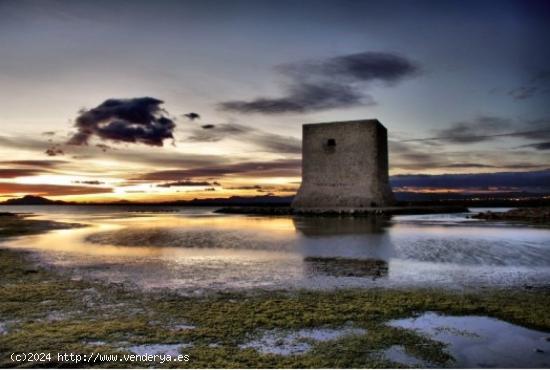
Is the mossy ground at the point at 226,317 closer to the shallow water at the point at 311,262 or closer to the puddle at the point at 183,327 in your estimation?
the puddle at the point at 183,327

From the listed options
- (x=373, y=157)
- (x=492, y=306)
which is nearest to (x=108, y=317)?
(x=492, y=306)

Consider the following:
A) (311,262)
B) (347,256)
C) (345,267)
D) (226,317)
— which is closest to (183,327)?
(226,317)

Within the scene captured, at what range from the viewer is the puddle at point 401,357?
276 centimetres

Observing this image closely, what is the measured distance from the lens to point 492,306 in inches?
165

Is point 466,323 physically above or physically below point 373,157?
below

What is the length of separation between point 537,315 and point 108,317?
3905mm

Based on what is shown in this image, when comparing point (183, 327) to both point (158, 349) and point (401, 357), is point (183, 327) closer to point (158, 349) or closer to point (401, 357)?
point (158, 349)

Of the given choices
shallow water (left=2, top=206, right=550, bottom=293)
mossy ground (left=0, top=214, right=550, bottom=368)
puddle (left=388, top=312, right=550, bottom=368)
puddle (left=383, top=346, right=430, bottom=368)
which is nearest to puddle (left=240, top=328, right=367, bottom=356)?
mossy ground (left=0, top=214, right=550, bottom=368)

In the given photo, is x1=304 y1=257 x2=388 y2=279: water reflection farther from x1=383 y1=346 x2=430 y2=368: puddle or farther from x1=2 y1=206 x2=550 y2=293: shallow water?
x1=383 y1=346 x2=430 y2=368: puddle

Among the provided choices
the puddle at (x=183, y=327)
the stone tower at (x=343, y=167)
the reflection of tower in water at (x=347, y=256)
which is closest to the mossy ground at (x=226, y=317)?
the puddle at (x=183, y=327)

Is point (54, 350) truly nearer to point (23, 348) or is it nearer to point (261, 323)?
point (23, 348)

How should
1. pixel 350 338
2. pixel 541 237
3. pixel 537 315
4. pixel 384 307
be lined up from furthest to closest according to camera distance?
1. pixel 541 237
2. pixel 384 307
3. pixel 537 315
4. pixel 350 338

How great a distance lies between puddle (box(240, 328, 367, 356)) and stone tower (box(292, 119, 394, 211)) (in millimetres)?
24424

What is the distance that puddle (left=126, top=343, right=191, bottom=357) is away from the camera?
2.94 meters
